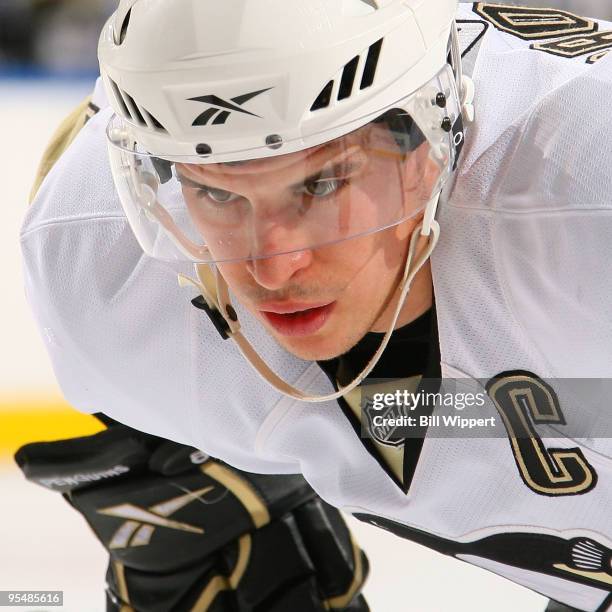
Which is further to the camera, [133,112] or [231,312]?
[231,312]

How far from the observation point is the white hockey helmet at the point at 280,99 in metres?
1.16

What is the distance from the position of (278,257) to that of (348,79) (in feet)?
0.70

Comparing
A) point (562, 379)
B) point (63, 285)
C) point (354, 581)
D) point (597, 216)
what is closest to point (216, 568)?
point (354, 581)

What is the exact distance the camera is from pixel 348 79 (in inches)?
47.4

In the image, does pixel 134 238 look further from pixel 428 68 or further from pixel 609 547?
pixel 609 547

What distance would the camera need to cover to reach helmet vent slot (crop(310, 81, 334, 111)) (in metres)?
1.20

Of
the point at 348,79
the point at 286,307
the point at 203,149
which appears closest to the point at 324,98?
the point at 348,79

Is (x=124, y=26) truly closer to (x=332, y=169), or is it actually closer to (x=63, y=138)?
(x=332, y=169)

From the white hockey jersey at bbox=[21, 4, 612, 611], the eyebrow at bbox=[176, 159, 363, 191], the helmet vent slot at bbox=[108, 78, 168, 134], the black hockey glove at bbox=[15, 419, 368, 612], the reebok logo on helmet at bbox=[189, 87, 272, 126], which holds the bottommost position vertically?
the black hockey glove at bbox=[15, 419, 368, 612]

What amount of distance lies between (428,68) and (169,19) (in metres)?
0.29

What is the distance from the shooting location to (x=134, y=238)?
1.59m

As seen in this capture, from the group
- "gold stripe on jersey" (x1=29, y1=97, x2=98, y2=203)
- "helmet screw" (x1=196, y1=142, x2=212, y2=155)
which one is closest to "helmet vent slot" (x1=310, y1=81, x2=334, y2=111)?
"helmet screw" (x1=196, y1=142, x2=212, y2=155)

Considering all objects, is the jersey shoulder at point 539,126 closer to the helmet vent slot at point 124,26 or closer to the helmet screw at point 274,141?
the helmet screw at point 274,141

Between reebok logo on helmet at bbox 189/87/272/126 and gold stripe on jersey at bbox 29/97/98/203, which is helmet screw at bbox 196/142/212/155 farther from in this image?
gold stripe on jersey at bbox 29/97/98/203
